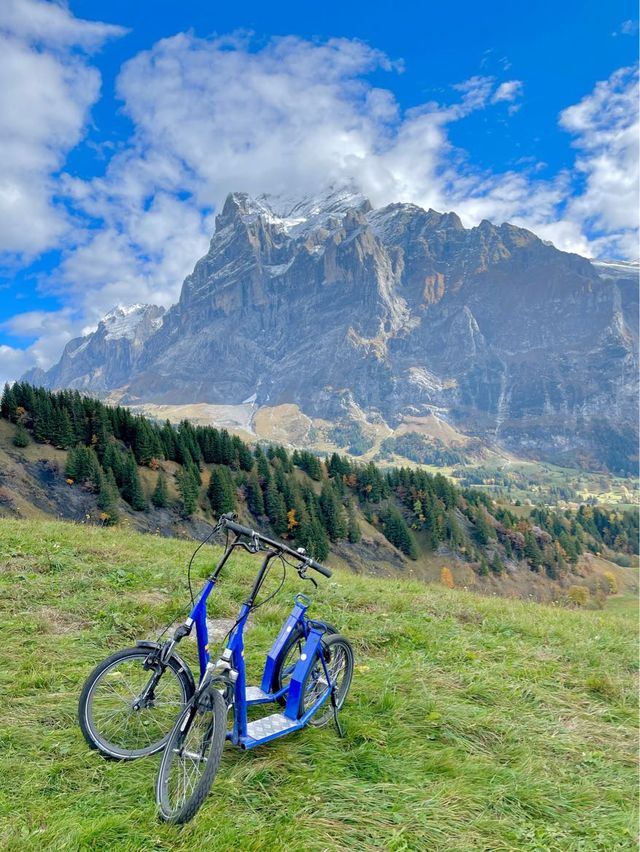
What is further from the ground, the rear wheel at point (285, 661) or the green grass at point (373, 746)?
the rear wheel at point (285, 661)

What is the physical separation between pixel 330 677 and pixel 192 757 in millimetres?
2359

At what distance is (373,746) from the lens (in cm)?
591

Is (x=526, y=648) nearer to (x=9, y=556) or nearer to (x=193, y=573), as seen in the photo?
(x=193, y=573)

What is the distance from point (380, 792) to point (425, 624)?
6.12m

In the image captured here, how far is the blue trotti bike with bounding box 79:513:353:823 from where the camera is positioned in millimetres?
4625

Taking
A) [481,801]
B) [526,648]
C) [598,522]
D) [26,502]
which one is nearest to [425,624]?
[526,648]

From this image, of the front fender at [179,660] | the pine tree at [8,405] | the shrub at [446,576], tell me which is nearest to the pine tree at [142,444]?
the pine tree at [8,405]

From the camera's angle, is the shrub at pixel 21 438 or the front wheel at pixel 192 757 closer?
the front wheel at pixel 192 757

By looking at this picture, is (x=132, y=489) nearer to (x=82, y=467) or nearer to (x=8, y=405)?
(x=82, y=467)

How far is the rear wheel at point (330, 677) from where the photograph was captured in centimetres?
630

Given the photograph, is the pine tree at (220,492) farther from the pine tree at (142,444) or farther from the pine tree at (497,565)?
the pine tree at (497,565)

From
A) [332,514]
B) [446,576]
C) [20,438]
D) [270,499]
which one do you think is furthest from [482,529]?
[20,438]

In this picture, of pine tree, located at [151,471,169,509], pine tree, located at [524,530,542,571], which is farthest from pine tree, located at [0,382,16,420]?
pine tree, located at [524,530,542,571]

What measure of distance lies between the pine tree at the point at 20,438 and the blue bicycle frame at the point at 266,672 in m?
84.0
